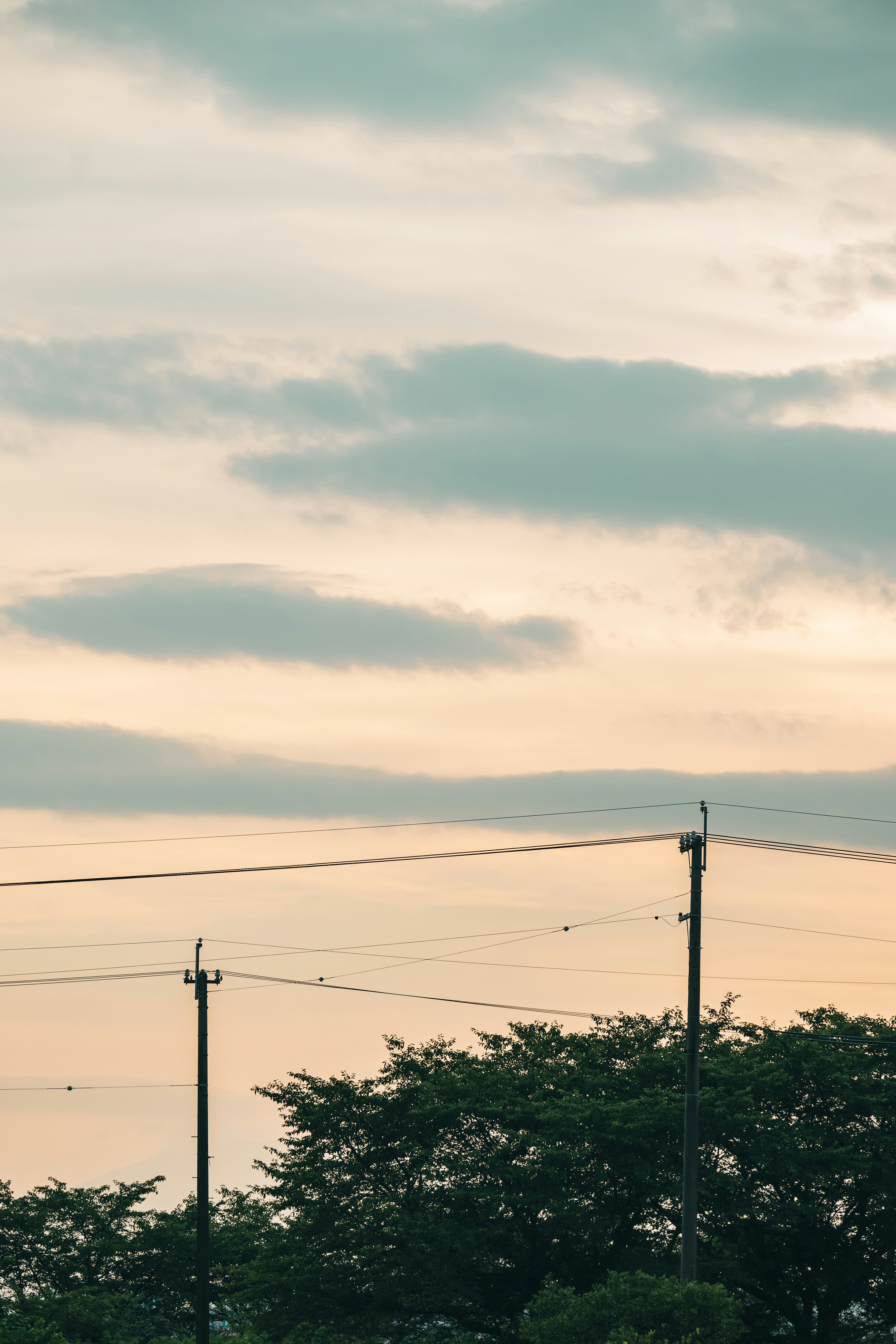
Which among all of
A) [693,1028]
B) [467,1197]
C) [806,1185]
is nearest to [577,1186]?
[467,1197]

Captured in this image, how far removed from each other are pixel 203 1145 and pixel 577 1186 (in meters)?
11.5

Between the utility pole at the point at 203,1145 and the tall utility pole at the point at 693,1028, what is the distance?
1233cm

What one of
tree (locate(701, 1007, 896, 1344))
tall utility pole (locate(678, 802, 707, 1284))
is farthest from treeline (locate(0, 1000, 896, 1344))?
tall utility pole (locate(678, 802, 707, 1284))

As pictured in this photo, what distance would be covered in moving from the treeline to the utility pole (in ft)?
15.1

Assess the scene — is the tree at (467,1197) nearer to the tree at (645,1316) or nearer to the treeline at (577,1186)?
the treeline at (577,1186)

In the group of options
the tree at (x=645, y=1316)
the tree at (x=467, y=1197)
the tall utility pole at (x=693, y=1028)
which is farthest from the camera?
the tree at (x=467, y=1197)

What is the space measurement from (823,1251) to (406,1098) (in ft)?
44.1

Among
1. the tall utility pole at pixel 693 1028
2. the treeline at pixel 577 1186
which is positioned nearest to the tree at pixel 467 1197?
the treeline at pixel 577 1186

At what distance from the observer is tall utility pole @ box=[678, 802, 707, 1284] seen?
1225 inches

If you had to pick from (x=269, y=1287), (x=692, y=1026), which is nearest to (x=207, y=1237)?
(x=269, y=1287)

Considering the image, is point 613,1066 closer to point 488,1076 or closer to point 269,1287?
point 488,1076

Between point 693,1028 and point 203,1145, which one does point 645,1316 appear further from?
point 203,1145

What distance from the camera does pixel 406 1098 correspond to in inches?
1725

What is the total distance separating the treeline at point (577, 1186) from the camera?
40.8 metres
